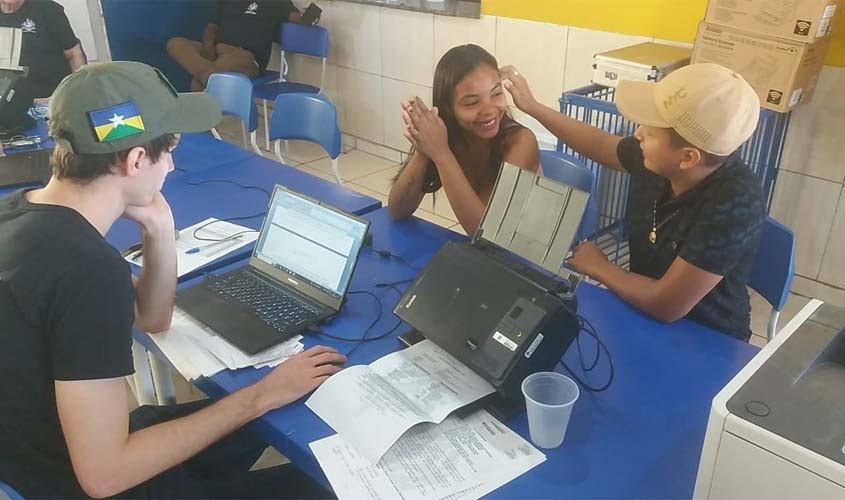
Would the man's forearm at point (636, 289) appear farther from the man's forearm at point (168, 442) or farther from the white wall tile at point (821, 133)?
the white wall tile at point (821, 133)

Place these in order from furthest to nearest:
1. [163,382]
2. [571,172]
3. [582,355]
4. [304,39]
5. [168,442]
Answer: [304,39]
[571,172]
[163,382]
[582,355]
[168,442]

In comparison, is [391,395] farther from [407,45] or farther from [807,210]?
[407,45]

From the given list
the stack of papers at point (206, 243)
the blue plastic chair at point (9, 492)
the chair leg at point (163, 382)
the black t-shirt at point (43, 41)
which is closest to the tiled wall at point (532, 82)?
the black t-shirt at point (43, 41)

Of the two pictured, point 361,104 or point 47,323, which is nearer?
point 47,323

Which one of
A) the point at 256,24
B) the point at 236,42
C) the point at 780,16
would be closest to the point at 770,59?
the point at 780,16

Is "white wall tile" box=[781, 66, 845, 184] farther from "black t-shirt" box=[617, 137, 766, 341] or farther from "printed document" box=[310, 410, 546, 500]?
"printed document" box=[310, 410, 546, 500]

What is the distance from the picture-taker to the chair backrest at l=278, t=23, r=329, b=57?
14.1 ft

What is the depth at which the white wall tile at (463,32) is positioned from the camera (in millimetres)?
3691

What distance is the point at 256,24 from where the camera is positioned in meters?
4.62

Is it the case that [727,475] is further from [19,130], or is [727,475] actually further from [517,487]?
[19,130]

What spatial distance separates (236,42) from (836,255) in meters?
3.82

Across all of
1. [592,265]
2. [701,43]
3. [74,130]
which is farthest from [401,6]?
[74,130]

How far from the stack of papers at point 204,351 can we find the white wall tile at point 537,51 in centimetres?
247

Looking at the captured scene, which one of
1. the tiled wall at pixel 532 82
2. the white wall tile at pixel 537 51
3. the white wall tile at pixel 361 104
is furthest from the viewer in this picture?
the white wall tile at pixel 361 104
